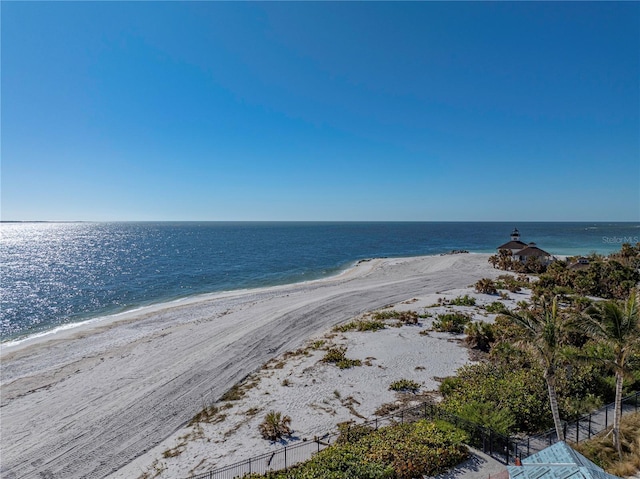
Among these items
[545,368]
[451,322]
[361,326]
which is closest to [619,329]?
[545,368]

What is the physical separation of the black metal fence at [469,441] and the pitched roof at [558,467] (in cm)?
420

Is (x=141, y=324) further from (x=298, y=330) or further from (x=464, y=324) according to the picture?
(x=464, y=324)

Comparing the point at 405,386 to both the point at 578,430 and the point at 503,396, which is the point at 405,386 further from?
the point at 578,430

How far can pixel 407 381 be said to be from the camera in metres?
18.2

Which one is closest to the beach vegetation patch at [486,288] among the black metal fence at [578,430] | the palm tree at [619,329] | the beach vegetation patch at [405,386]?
the black metal fence at [578,430]

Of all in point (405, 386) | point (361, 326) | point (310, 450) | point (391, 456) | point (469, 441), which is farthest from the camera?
point (361, 326)

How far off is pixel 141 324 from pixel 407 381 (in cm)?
2664

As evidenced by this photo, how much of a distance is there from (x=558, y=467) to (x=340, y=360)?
14529 mm

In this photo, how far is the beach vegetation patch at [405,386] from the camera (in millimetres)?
17531

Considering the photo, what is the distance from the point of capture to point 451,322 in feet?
87.6

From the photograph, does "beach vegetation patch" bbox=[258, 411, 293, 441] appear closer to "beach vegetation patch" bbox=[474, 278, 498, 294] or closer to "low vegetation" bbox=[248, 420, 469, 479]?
"low vegetation" bbox=[248, 420, 469, 479]

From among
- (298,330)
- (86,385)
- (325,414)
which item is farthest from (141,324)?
(325,414)

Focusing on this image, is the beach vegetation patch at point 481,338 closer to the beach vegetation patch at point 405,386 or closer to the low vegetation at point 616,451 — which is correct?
the beach vegetation patch at point 405,386

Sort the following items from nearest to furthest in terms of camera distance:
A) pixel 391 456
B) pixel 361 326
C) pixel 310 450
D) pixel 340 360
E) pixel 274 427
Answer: pixel 391 456 → pixel 310 450 → pixel 274 427 → pixel 340 360 → pixel 361 326
